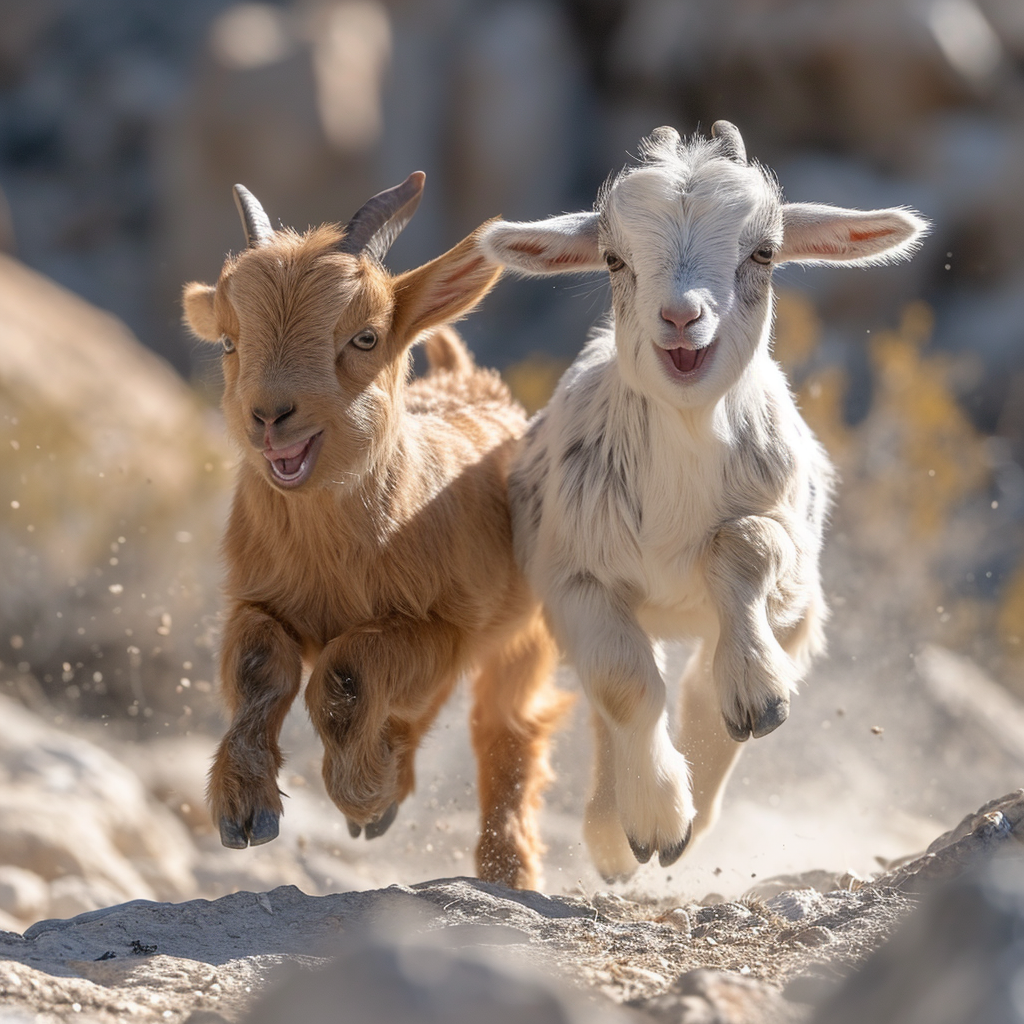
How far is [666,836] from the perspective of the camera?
199 inches

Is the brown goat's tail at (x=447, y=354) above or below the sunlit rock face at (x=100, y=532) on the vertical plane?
below

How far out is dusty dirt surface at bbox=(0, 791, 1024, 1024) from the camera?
12.0 feet

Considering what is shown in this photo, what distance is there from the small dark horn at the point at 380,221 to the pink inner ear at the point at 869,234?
1778 mm

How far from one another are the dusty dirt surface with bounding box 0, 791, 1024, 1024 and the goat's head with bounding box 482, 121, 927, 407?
1.90 m

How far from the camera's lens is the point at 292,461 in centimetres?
488

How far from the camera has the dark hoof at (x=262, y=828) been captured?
4684 mm

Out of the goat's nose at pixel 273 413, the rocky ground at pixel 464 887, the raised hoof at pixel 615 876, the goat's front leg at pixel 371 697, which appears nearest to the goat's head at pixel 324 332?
the goat's nose at pixel 273 413

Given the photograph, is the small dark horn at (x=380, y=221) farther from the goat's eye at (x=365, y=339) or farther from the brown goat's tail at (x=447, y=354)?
the brown goat's tail at (x=447, y=354)

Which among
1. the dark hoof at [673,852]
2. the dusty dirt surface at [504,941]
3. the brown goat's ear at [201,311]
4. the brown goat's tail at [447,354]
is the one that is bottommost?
the dusty dirt surface at [504,941]

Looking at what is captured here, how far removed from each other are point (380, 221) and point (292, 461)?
121 centimetres

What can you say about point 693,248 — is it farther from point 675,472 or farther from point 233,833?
point 233,833

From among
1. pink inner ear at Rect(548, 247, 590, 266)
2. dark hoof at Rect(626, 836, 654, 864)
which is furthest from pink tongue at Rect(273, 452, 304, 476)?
dark hoof at Rect(626, 836, 654, 864)

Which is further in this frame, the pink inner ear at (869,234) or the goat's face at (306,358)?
the pink inner ear at (869,234)

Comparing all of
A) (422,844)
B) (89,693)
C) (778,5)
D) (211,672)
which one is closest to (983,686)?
(422,844)
